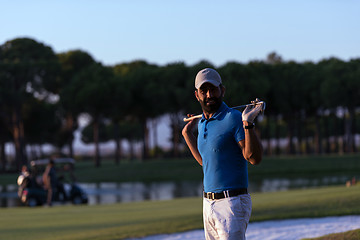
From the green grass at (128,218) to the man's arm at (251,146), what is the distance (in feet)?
25.1

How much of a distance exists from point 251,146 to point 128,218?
1174 cm

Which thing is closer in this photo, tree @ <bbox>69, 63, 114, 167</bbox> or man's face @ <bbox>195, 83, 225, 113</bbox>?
man's face @ <bbox>195, 83, 225, 113</bbox>

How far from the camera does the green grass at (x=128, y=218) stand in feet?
40.6

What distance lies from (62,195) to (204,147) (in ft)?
64.0

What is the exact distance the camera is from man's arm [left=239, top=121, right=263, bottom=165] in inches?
159

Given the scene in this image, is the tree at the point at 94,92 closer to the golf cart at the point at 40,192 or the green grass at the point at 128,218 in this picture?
the golf cart at the point at 40,192

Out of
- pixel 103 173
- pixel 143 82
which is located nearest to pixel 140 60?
pixel 143 82

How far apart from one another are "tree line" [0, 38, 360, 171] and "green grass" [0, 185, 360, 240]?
39.8 metres

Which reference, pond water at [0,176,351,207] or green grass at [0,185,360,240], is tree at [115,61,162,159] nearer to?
pond water at [0,176,351,207]

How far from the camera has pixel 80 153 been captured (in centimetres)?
11088

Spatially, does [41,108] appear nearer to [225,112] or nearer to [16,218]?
[16,218]

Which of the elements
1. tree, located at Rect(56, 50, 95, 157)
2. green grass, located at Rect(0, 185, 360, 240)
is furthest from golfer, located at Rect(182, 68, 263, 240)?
tree, located at Rect(56, 50, 95, 157)

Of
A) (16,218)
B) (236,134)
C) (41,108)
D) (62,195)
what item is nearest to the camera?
(236,134)

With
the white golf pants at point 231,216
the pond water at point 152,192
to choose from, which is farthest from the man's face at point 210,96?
the pond water at point 152,192
